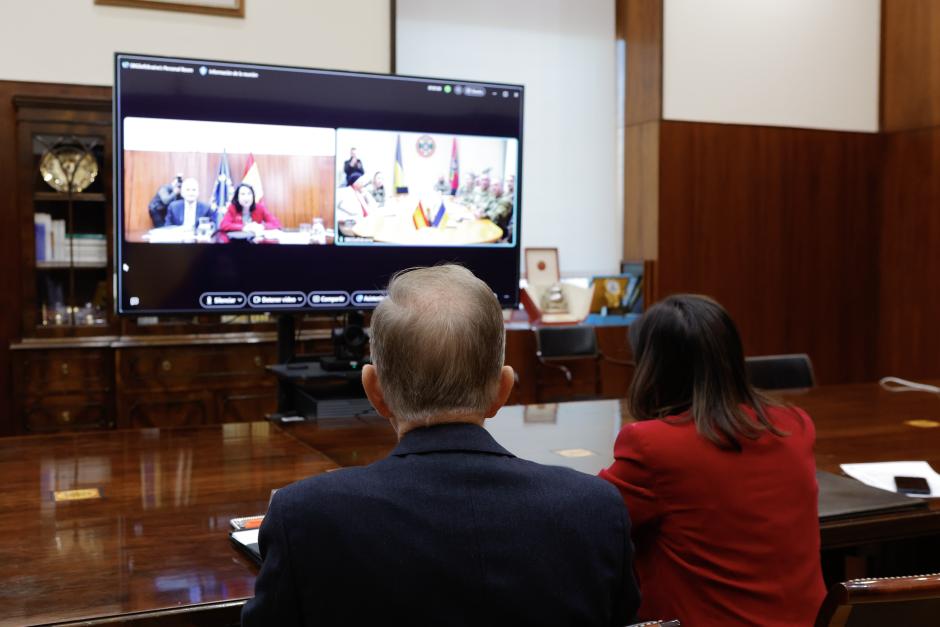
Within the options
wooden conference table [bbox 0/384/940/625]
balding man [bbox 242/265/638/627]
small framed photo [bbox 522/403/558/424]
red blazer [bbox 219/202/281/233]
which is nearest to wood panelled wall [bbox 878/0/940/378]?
wooden conference table [bbox 0/384/940/625]

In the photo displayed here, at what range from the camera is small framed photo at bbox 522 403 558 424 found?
282 centimetres

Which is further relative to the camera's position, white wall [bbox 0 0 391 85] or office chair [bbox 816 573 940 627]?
white wall [bbox 0 0 391 85]

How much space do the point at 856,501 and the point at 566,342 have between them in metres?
3.00

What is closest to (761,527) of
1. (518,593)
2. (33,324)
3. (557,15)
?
(518,593)

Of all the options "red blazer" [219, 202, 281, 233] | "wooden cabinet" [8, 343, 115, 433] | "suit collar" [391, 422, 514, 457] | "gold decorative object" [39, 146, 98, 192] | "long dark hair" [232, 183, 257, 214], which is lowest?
"wooden cabinet" [8, 343, 115, 433]

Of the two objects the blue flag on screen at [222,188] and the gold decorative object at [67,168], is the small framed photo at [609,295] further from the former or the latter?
the blue flag on screen at [222,188]

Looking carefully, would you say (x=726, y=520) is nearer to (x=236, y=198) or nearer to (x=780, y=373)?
(x=236, y=198)

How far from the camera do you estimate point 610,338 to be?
5398 mm

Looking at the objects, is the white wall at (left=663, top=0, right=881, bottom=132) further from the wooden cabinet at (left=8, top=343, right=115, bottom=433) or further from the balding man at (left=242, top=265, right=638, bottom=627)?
the balding man at (left=242, top=265, right=638, bottom=627)

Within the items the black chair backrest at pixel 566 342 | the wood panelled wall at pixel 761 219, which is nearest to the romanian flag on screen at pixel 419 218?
the black chair backrest at pixel 566 342

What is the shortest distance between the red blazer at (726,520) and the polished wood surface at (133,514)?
709 millimetres

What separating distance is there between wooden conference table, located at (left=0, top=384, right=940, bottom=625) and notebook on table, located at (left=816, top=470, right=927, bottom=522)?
0.02 m

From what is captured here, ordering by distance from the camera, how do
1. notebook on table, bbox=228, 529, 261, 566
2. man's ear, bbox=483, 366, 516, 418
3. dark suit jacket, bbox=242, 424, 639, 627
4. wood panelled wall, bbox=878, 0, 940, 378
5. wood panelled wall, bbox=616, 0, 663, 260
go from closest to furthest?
dark suit jacket, bbox=242, 424, 639, 627, man's ear, bbox=483, 366, 516, 418, notebook on table, bbox=228, 529, 261, 566, wood panelled wall, bbox=616, 0, 663, 260, wood panelled wall, bbox=878, 0, 940, 378

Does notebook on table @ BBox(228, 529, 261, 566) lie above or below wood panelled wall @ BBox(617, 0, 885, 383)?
below
